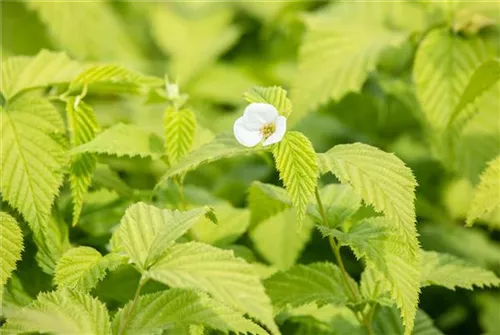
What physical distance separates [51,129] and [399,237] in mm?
899

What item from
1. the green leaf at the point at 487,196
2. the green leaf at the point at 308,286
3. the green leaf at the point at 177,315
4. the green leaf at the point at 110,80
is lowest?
the green leaf at the point at 177,315

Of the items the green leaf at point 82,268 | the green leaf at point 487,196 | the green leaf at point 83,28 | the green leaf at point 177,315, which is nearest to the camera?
the green leaf at point 177,315

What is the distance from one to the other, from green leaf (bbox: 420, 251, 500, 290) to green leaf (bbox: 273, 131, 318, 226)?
42cm

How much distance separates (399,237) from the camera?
150 centimetres

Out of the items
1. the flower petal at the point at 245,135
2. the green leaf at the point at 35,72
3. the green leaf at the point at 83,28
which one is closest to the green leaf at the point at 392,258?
the flower petal at the point at 245,135

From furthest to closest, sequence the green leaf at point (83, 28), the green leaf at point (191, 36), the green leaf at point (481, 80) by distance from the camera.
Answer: the green leaf at point (191, 36) → the green leaf at point (83, 28) → the green leaf at point (481, 80)

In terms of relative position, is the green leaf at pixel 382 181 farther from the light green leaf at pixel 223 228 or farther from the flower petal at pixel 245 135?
the light green leaf at pixel 223 228

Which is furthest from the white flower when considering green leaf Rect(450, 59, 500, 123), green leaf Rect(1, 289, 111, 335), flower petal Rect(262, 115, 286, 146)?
green leaf Rect(450, 59, 500, 123)

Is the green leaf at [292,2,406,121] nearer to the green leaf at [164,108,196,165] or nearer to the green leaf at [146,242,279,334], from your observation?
the green leaf at [164,108,196,165]

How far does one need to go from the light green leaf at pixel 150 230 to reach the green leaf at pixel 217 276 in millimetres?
31

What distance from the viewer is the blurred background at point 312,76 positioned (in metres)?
2.26

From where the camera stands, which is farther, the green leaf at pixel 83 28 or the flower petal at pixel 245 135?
the green leaf at pixel 83 28

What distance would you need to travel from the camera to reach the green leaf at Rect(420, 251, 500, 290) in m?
1.62

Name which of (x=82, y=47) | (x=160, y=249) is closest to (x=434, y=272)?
(x=160, y=249)
